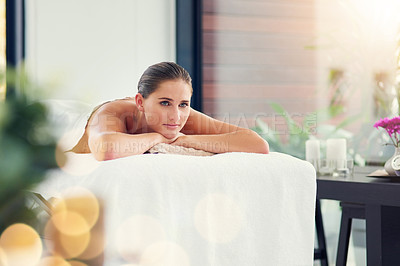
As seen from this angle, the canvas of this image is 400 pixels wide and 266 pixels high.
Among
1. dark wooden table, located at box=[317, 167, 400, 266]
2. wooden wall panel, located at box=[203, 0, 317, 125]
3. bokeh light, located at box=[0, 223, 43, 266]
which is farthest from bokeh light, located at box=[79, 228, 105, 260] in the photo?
wooden wall panel, located at box=[203, 0, 317, 125]

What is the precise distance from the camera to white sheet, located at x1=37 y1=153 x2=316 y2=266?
0.97 metres

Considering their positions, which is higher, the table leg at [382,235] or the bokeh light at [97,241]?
the bokeh light at [97,241]

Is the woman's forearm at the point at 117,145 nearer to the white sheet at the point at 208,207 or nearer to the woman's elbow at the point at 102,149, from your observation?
the woman's elbow at the point at 102,149

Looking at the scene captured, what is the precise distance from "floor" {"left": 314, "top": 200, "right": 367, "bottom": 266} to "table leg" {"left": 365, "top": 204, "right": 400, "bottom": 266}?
73 cm

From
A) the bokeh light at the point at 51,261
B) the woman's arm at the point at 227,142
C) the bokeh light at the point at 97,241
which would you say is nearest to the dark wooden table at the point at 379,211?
the woman's arm at the point at 227,142

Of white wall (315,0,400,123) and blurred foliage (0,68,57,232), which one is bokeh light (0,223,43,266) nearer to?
blurred foliage (0,68,57,232)

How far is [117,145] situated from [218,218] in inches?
12.9

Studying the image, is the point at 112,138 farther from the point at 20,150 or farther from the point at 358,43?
the point at 358,43


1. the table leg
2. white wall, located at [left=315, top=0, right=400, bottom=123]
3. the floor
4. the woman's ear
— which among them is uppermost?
white wall, located at [left=315, top=0, right=400, bottom=123]

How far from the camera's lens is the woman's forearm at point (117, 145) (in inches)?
48.0

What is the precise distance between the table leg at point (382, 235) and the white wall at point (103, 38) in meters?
1.46

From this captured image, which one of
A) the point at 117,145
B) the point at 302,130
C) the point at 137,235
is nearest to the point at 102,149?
the point at 117,145

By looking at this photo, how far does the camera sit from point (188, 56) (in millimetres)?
3090

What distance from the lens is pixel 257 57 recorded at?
9.70 ft
